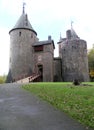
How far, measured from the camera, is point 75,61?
44562 millimetres

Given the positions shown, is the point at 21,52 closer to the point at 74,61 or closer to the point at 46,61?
the point at 46,61

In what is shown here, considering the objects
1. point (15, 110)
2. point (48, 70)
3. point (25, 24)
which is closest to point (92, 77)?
point (48, 70)

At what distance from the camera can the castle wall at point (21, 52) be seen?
4194 cm

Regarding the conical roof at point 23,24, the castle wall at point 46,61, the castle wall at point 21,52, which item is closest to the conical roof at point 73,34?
the castle wall at point 46,61

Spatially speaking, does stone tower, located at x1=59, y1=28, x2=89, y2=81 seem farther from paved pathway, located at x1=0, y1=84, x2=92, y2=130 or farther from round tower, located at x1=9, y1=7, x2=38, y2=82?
paved pathway, located at x1=0, y1=84, x2=92, y2=130

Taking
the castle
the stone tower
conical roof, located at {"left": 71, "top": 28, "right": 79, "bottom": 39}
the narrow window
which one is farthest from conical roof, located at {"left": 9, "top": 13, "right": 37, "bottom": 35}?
conical roof, located at {"left": 71, "top": 28, "right": 79, "bottom": 39}

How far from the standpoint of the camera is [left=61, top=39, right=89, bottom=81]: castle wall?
1751 inches

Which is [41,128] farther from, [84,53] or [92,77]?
[92,77]

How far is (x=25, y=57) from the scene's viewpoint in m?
42.7

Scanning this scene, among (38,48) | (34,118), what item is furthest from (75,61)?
(34,118)

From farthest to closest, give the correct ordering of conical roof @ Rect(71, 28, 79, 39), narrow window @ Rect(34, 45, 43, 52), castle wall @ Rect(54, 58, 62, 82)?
conical roof @ Rect(71, 28, 79, 39) → castle wall @ Rect(54, 58, 62, 82) → narrow window @ Rect(34, 45, 43, 52)

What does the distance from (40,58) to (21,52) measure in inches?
143

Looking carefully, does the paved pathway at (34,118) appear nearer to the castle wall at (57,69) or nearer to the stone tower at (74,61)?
the stone tower at (74,61)

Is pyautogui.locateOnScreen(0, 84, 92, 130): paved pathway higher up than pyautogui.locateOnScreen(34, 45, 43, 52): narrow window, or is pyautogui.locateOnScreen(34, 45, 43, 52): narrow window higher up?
pyautogui.locateOnScreen(34, 45, 43, 52): narrow window
